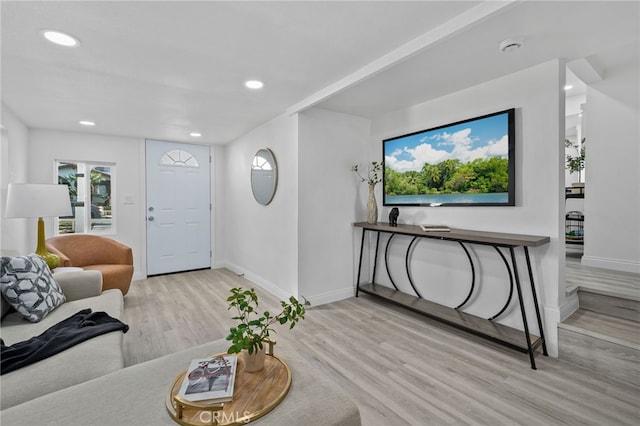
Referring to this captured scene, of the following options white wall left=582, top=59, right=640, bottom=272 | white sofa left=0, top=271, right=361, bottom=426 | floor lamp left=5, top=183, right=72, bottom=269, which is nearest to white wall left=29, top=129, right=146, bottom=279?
floor lamp left=5, top=183, right=72, bottom=269

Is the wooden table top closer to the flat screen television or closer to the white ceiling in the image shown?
the flat screen television

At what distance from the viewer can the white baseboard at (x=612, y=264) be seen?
2.74 metres

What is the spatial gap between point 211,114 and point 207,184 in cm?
199

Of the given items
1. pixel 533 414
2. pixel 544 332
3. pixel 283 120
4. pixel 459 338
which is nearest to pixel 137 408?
pixel 533 414

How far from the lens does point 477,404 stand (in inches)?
67.5

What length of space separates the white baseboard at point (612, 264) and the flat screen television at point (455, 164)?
1408mm

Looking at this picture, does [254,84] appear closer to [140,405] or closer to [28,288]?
[28,288]

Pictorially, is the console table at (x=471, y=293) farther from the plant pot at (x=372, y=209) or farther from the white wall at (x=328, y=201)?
the white wall at (x=328, y=201)

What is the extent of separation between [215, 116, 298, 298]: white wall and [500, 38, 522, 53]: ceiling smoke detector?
195cm

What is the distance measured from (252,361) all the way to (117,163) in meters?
4.38

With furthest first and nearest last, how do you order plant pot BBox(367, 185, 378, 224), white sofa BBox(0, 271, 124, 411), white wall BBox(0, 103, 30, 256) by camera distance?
plant pot BBox(367, 185, 378, 224), white wall BBox(0, 103, 30, 256), white sofa BBox(0, 271, 124, 411)

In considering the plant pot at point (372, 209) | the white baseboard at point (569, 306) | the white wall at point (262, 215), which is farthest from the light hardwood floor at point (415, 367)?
the plant pot at point (372, 209)

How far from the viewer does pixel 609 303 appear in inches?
90.4

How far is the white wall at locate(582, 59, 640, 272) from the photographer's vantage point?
269cm
